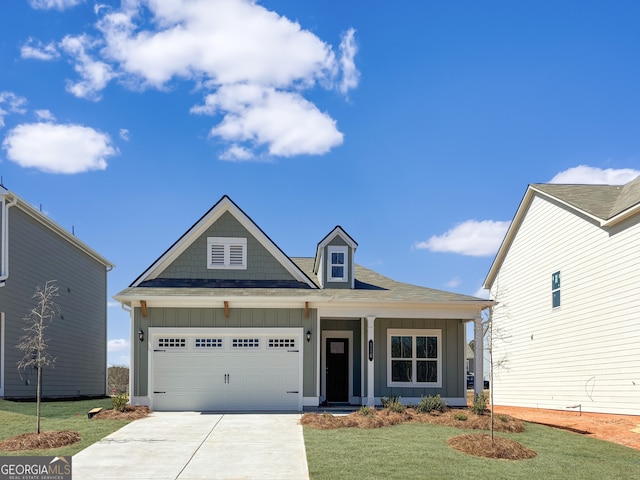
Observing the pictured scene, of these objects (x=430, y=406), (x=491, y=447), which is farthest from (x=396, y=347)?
(x=491, y=447)

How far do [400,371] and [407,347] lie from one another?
29.7 inches

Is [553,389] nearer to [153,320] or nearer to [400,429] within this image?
[400,429]

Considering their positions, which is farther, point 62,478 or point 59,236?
point 59,236

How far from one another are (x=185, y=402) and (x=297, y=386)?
3.09 metres

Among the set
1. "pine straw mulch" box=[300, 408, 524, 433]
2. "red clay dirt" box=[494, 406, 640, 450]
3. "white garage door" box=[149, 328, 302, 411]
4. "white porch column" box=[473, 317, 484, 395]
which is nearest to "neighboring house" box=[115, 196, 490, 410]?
"white garage door" box=[149, 328, 302, 411]

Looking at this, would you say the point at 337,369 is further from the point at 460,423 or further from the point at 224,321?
the point at 460,423

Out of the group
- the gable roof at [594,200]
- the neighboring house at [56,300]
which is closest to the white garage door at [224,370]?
the neighboring house at [56,300]

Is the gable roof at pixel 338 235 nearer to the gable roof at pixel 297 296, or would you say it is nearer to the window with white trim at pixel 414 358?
the gable roof at pixel 297 296

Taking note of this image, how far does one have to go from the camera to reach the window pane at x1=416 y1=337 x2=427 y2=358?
19381 mm

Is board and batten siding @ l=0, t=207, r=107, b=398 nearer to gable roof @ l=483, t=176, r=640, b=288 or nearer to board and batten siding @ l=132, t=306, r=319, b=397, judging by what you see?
board and batten siding @ l=132, t=306, r=319, b=397

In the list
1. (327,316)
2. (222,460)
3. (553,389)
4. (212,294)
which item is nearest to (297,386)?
(327,316)

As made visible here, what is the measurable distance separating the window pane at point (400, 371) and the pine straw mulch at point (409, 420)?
3325 millimetres

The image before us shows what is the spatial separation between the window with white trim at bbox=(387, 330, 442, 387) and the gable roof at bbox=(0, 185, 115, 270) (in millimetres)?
12843

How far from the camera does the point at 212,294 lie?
686 inches
